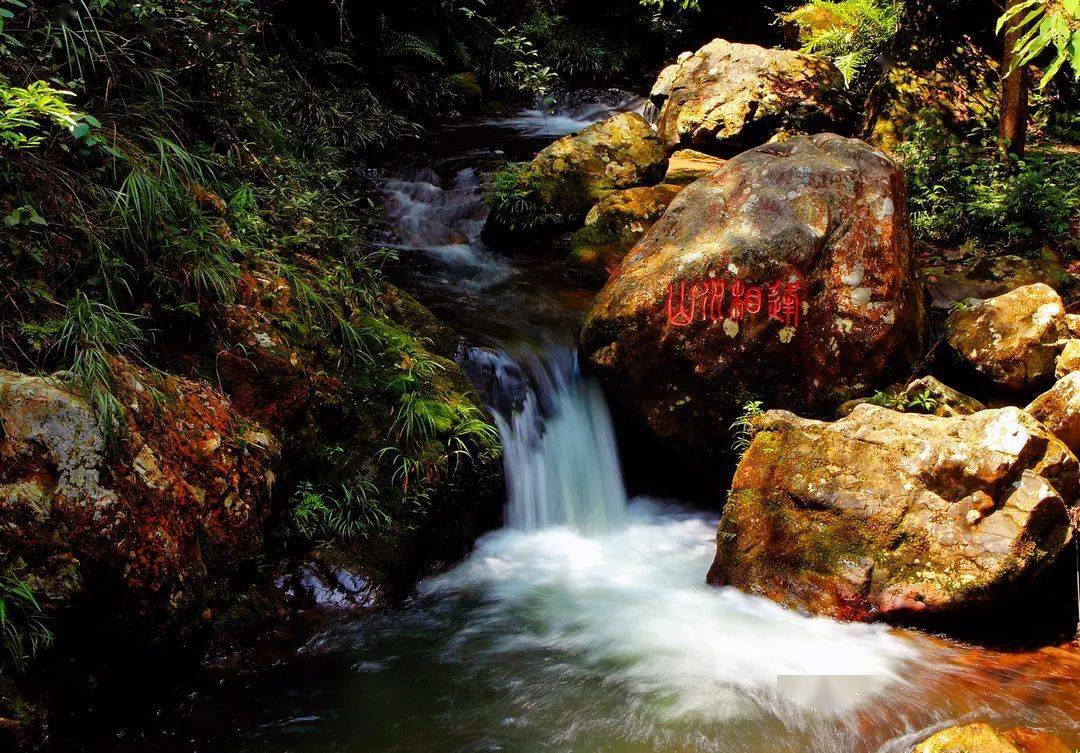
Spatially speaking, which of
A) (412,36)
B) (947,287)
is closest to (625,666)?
(947,287)

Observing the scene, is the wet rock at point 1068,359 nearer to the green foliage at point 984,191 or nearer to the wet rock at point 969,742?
the green foliage at point 984,191

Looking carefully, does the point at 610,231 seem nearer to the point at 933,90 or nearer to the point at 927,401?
the point at 927,401

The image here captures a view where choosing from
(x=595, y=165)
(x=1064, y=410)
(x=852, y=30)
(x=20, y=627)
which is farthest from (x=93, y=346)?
(x=852, y=30)

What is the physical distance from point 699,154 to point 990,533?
273 inches

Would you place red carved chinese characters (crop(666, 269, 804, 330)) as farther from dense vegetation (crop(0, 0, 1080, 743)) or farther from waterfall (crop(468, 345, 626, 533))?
waterfall (crop(468, 345, 626, 533))

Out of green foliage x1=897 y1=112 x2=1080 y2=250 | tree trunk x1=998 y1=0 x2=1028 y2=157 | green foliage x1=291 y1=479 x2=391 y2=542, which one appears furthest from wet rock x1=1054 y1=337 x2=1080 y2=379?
green foliage x1=291 y1=479 x2=391 y2=542

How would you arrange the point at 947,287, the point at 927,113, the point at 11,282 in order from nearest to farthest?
1. the point at 11,282
2. the point at 947,287
3. the point at 927,113

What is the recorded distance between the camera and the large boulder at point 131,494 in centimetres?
296

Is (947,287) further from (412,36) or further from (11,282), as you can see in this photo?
(412,36)

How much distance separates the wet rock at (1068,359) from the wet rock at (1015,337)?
0.29ft

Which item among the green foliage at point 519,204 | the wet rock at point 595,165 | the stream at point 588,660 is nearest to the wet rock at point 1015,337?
the stream at point 588,660

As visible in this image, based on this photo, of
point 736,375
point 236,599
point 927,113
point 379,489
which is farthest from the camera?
point 927,113

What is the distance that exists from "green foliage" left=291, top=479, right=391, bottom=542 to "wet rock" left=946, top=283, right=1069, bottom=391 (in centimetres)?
457

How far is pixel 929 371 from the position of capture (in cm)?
591
